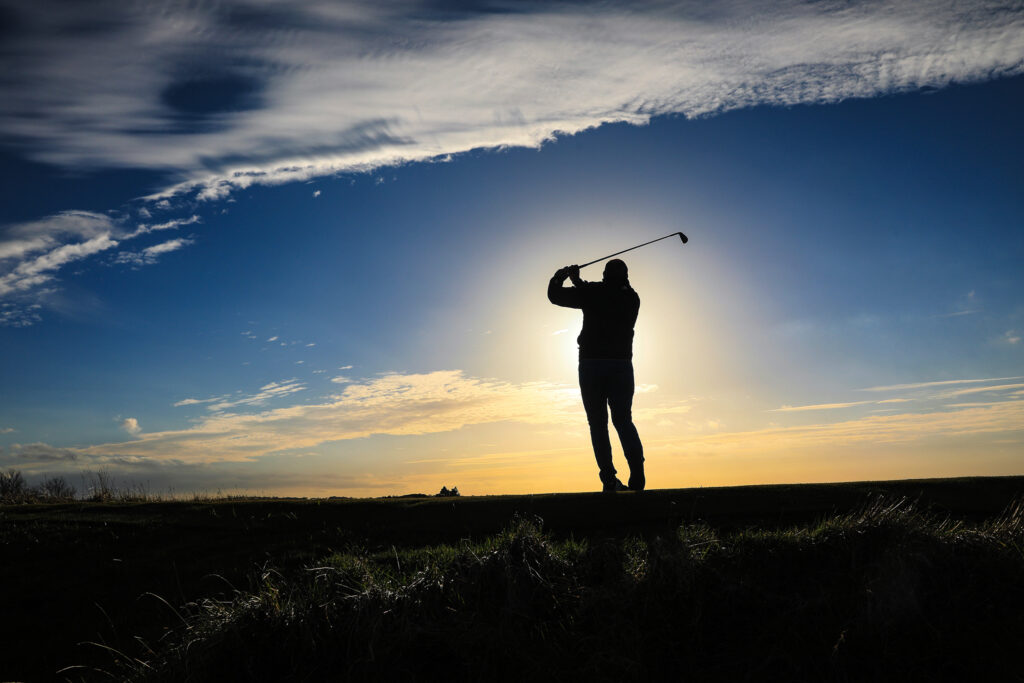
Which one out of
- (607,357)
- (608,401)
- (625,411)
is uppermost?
(607,357)

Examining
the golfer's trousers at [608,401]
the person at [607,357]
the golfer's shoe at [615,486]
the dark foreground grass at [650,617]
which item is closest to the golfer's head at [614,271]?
the person at [607,357]

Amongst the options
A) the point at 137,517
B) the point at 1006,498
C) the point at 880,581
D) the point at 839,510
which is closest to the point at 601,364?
the point at 839,510

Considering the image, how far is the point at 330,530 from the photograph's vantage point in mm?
8852

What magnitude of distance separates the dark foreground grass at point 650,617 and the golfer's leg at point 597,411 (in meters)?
4.99

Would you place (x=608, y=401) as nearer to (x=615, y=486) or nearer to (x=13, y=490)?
(x=615, y=486)

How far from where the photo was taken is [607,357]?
11.1 meters

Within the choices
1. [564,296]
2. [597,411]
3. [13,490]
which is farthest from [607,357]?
[13,490]

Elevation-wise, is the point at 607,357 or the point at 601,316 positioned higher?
the point at 601,316

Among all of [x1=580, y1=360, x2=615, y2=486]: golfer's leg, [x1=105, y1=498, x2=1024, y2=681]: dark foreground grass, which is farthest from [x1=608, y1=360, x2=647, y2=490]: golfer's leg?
[x1=105, y1=498, x2=1024, y2=681]: dark foreground grass

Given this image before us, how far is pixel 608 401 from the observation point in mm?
11242

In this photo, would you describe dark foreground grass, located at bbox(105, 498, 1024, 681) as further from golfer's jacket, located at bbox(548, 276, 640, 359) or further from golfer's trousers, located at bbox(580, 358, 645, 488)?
golfer's jacket, located at bbox(548, 276, 640, 359)

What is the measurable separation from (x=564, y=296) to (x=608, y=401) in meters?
1.82

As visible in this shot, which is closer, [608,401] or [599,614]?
[599,614]

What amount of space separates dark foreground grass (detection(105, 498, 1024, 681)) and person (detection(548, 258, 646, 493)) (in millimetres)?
5059
